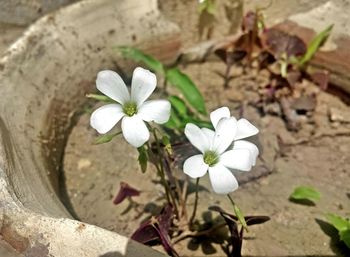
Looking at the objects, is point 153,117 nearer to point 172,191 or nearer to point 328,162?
point 172,191

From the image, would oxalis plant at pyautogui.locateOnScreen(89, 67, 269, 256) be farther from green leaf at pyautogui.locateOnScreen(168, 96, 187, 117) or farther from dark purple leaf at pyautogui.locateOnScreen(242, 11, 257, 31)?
dark purple leaf at pyautogui.locateOnScreen(242, 11, 257, 31)

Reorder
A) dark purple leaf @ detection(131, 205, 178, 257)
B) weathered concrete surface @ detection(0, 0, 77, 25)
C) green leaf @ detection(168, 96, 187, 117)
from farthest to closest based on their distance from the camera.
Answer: weathered concrete surface @ detection(0, 0, 77, 25), green leaf @ detection(168, 96, 187, 117), dark purple leaf @ detection(131, 205, 178, 257)

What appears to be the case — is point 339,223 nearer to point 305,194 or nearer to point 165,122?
point 305,194

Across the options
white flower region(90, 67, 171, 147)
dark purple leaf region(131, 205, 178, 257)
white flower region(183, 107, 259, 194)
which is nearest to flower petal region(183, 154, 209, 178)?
white flower region(183, 107, 259, 194)

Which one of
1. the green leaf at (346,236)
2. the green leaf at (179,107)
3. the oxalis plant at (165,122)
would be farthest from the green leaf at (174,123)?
the green leaf at (346,236)

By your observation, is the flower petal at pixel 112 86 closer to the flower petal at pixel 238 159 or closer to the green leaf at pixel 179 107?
the flower petal at pixel 238 159

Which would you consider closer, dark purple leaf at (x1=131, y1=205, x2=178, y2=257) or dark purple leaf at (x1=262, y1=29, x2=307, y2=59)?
dark purple leaf at (x1=131, y1=205, x2=178, y2=257)
